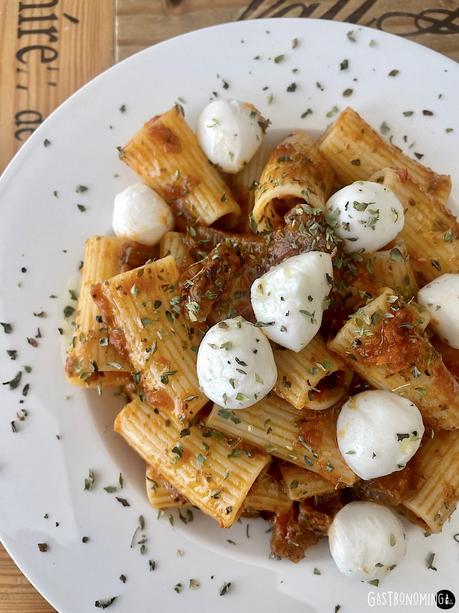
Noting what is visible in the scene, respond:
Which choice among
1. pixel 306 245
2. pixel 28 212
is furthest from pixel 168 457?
pixel 28 212

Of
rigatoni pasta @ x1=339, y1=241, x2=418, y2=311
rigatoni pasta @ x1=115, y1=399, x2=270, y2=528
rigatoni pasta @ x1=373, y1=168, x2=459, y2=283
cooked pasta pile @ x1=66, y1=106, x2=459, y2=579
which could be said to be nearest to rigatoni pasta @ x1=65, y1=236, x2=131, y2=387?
cooked pasta pile @ x1=66, y1=106, x2=459, y2=579

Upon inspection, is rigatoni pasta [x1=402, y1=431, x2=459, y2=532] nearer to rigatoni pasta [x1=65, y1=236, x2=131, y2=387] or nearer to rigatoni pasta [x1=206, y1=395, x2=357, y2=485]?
rigatoni pasta [x1=206, y1=395, x2=357, y2=485]

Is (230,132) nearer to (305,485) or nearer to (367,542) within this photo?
(305,485)

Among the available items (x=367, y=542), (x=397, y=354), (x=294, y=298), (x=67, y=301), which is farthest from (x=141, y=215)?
(x=367, y=542)

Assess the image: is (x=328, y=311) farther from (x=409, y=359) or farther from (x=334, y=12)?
(x=334, y=12)

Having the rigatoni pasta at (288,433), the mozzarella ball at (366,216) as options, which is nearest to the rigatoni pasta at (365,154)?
the mozzarella ball at (366,216)

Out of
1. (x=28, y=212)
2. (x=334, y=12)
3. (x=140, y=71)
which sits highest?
(x=334, y=12)
